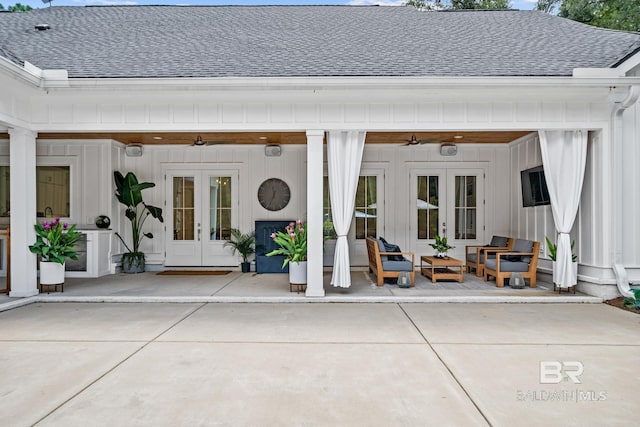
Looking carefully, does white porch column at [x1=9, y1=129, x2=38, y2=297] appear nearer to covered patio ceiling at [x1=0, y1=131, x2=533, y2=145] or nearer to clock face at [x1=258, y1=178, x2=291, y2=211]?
covered patio ceiling at [x1=0, y1=131, x2=533, y2=145]

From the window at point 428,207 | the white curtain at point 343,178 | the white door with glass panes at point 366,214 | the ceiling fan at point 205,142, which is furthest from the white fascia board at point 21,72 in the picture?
the window at point 428,207

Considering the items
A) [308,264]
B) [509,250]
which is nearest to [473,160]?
[509,250]

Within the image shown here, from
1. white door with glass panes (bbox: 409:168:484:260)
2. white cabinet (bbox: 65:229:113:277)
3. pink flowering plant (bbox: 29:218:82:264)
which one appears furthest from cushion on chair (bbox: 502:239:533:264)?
white cabinet (bbox: 65:229:113:277)

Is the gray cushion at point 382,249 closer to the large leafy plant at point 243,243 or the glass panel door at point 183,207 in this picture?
the large leafy plant at point 243,243

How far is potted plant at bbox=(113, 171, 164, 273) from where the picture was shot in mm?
8422

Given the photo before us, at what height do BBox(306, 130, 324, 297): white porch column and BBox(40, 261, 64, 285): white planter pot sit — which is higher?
BBox(306, 130, 324, 297): white porch column

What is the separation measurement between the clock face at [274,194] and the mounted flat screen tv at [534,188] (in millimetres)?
4636

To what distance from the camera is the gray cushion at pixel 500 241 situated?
26.8ft

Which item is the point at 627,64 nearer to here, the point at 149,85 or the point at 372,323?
the point at 372,323

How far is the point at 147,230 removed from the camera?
30.4ft

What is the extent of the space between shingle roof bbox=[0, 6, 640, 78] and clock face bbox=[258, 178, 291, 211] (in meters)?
2.93

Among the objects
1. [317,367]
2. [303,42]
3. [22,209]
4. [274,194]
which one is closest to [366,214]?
[274,194]

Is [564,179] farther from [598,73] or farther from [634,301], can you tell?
[634,301]

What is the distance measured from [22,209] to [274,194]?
4572 millimetres
